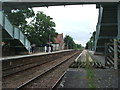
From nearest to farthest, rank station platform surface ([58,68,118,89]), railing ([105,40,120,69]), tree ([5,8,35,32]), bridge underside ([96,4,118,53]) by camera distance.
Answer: station platform surface ([58,68,118,89]) < railing ([105,40,120,69]) < bridge underside ([96,4,118,53]) < tree ([5,8,35,32])

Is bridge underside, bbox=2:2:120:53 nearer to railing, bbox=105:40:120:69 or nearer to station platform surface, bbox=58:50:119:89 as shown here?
railing, bbox=105:40:120:69

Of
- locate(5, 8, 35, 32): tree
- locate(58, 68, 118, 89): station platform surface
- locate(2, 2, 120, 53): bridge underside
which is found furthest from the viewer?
locate(5, 8, 35, 32): tree

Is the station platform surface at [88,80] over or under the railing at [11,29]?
under

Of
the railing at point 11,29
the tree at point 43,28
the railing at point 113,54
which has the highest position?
the tree at point 43,28

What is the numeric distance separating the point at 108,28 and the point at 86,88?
1370 cm

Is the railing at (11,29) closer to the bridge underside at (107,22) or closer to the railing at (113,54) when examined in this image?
the bridge underside at (107,22)

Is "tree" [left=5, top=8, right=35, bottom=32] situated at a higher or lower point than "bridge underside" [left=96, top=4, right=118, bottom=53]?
higher

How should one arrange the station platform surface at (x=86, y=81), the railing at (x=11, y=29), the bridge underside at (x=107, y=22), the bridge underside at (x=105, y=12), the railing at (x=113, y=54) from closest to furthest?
the station platform surface at (x=86, y=81)
the railing at (x=113, y=54)
the bridge underside at (x=105, y=12)
the bridge underside at (x=107, y=22)
the railing at (x=11, y=29)

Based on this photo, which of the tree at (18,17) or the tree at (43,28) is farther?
the tree at (43,28)

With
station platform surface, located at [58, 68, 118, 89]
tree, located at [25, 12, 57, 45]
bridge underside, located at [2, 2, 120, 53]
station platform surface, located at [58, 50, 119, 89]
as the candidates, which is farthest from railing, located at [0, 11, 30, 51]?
tree, located at [25, 12, 57, 45]

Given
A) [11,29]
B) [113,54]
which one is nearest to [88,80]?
[113,54]

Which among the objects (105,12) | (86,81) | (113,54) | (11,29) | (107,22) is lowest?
(86,81)

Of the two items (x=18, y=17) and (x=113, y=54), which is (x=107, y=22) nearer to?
(x=113, y=54)

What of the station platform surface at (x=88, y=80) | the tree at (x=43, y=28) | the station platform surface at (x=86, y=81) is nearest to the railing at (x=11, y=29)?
the station platform surface at (x=88, y=80)
